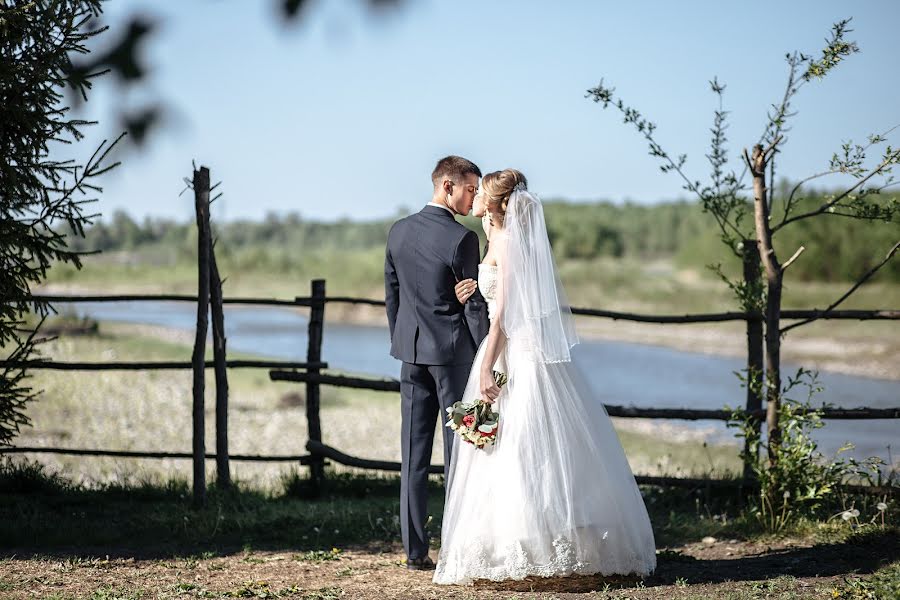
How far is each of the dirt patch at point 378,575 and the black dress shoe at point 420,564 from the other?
0.13ft

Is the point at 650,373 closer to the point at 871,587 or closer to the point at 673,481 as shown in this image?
the point at 673,481

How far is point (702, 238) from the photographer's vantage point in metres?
37.8

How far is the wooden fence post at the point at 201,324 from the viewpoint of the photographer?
19.3ft

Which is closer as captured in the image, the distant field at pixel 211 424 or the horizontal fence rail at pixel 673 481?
the horizontal fence rail at pixel 673 481

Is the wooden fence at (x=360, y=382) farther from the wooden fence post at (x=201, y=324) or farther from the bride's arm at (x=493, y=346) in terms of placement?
the bride's arm at (x=493, y=346)

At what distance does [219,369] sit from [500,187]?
2709mm

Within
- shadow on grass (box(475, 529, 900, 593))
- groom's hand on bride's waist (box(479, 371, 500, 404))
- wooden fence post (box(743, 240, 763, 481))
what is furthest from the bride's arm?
wooden fence post (box(743, 240, 763, 481))

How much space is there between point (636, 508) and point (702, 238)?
3493 cm

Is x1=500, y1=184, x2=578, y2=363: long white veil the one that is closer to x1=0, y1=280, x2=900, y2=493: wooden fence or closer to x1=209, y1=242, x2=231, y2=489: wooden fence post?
x1=0, y1=280, x2=900, y2=493: wooden fence

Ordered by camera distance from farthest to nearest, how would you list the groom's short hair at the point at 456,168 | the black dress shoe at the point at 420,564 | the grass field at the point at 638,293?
the grass field at the point at 638,293, the black dress shoe at the point at 420,564, the groom's short hair at the point at 456,168

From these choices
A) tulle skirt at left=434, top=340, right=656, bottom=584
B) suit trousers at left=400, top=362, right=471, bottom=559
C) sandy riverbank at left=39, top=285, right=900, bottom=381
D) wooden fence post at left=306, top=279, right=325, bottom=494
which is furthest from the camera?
sandy riverbank at left=39, top=285, right=900, bottom=381

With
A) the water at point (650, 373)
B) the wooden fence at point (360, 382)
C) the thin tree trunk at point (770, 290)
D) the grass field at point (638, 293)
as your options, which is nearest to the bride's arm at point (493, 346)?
the wooden fence at point (360, 382)

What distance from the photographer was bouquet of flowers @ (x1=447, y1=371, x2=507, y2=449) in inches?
164

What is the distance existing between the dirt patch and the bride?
0.38 ft
